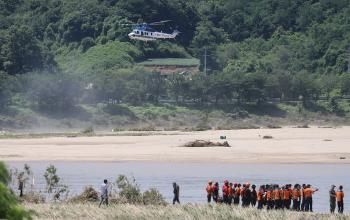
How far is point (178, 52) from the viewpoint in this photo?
12044cm

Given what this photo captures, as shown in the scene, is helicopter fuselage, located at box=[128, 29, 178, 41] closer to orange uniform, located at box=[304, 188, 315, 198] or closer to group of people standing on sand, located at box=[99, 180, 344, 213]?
group of people standing on sand, located at box=[99, 180, 344, 213]

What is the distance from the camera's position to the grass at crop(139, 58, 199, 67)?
114875 millimetres

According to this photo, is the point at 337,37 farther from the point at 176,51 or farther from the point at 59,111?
the point at 59,111

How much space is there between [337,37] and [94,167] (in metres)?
75.0

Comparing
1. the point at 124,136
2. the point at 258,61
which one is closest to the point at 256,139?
the point at 124,136

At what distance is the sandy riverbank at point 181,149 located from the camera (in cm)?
5450

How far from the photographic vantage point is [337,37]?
123062 mm

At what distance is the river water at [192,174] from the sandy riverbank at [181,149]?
2008 mm

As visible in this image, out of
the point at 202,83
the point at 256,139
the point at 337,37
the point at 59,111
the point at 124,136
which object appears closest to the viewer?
the point at 256,139

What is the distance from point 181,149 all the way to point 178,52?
62210 mm

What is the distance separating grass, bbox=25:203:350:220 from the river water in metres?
5.27

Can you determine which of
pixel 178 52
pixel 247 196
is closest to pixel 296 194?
pixel 247 196

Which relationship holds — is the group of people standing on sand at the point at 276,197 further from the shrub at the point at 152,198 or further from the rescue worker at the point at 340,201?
the shrub at the point at 152,198

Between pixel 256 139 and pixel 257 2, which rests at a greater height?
pixel 257 2
